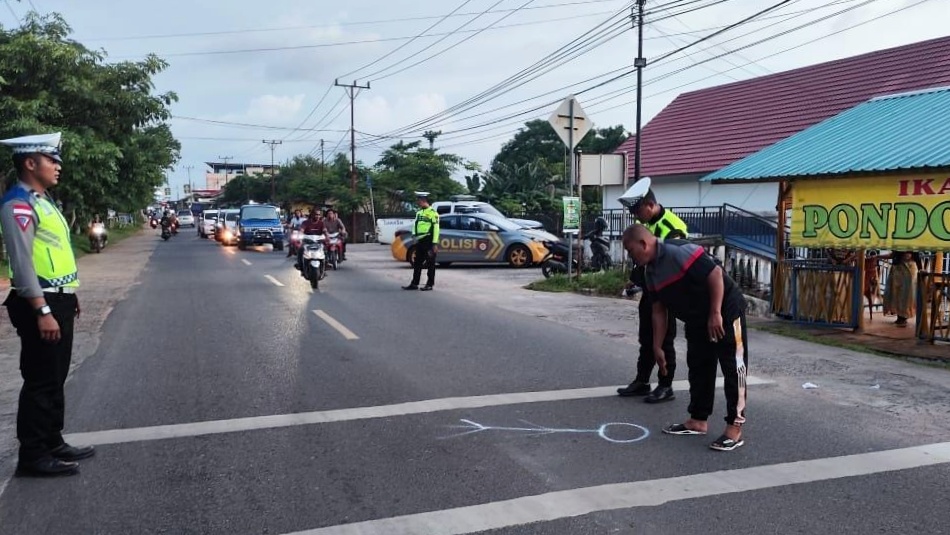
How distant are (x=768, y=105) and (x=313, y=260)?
698 inches

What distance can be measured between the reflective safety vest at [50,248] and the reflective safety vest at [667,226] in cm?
407

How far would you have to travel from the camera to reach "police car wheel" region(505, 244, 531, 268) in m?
21.5

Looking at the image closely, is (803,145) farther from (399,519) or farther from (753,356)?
(399,519)

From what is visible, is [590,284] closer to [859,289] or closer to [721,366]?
[859,289]

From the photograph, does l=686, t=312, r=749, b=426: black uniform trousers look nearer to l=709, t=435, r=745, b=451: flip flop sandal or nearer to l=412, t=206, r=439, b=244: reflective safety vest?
l=709, t=435, r=745, b=451: flip flop sandal

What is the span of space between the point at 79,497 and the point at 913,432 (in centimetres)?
538

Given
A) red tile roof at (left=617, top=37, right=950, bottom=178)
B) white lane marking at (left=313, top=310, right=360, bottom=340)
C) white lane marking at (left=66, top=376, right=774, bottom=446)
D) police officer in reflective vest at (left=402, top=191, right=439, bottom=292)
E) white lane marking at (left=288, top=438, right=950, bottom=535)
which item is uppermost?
red tile roof at (left=617, top=37, right=950, bottom=178)

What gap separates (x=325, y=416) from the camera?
5.79 meters

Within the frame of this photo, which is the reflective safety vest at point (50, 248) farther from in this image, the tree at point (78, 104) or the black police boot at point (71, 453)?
the tree at point (78, 104)

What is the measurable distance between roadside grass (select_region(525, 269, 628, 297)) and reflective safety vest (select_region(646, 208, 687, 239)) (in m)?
8.46

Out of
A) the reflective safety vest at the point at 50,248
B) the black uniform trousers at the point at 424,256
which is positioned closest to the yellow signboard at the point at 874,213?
the black uniform trousers at the point at 424,256

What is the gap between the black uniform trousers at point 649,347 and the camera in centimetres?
627

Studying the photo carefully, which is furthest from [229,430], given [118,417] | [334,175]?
[334,175]

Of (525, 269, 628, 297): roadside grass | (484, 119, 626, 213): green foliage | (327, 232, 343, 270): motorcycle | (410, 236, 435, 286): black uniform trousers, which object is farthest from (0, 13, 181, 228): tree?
(484, 119, 626, 213): green foliage
